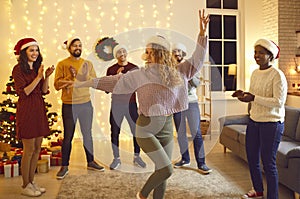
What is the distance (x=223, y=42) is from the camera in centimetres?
607

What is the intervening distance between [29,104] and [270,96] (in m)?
2.05

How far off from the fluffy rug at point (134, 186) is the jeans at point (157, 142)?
69 centimetres

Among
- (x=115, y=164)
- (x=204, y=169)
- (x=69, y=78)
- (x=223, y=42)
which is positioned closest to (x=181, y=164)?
(x=204, y=169)

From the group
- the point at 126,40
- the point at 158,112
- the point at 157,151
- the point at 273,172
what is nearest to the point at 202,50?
the point at 158,112

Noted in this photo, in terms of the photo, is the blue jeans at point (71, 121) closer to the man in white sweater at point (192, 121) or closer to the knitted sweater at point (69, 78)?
the knitted sweater at point (69, 78)

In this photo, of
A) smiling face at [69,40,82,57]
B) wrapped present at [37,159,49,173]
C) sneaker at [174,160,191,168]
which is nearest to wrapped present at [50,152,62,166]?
wrapped present at [37,159,49,173]

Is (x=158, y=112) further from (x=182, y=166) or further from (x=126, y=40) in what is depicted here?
(x=126, y=40)

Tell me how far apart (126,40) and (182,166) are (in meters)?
2.49

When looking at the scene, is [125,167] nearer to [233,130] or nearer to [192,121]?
[192,121]

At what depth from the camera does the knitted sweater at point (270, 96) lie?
2.55m

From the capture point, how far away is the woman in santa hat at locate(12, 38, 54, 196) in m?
2.85

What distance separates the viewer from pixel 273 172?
263cm

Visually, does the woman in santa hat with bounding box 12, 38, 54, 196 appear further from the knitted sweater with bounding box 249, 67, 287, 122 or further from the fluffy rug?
the knitted sweater with bounding box 249, 67, 287, 122

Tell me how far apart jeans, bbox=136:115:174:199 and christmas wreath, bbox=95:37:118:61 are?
3.00 meters
